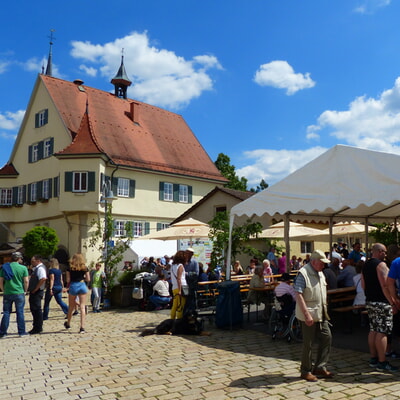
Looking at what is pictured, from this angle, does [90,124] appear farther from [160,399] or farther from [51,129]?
[160,399]

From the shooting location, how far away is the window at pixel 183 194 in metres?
36.3

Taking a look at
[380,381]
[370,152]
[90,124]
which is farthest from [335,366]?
[90,124]

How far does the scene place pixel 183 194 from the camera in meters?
36.5

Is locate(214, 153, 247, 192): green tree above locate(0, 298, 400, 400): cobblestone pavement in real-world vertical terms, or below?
above

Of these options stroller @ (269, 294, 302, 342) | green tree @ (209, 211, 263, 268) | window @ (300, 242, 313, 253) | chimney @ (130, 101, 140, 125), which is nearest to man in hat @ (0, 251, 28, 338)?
stroller @ (269, 294, 302, 342)

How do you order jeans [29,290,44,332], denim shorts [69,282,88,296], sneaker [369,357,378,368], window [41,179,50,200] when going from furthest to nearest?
window [41,179,50,200]
denim shorts [69,282,88,296]
jeans [29,290,44,332]
sneaker [369,357,378,368]

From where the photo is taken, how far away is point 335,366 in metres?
6.89

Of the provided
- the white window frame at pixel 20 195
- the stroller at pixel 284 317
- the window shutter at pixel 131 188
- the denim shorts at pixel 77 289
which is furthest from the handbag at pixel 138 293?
the white window frame at pixel 20 195

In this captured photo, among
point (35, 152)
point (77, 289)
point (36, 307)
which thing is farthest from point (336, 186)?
point (35, 152)

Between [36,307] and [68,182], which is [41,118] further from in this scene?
[36,307]

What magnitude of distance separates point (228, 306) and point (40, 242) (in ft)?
65.5

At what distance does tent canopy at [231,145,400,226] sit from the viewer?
8.63m

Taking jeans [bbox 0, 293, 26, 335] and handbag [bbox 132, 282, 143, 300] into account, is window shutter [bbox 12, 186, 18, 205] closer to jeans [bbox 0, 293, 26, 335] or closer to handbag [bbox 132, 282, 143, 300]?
handbag [bbox 132, 282, 143, 300]

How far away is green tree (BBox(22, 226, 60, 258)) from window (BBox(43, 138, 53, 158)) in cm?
709
